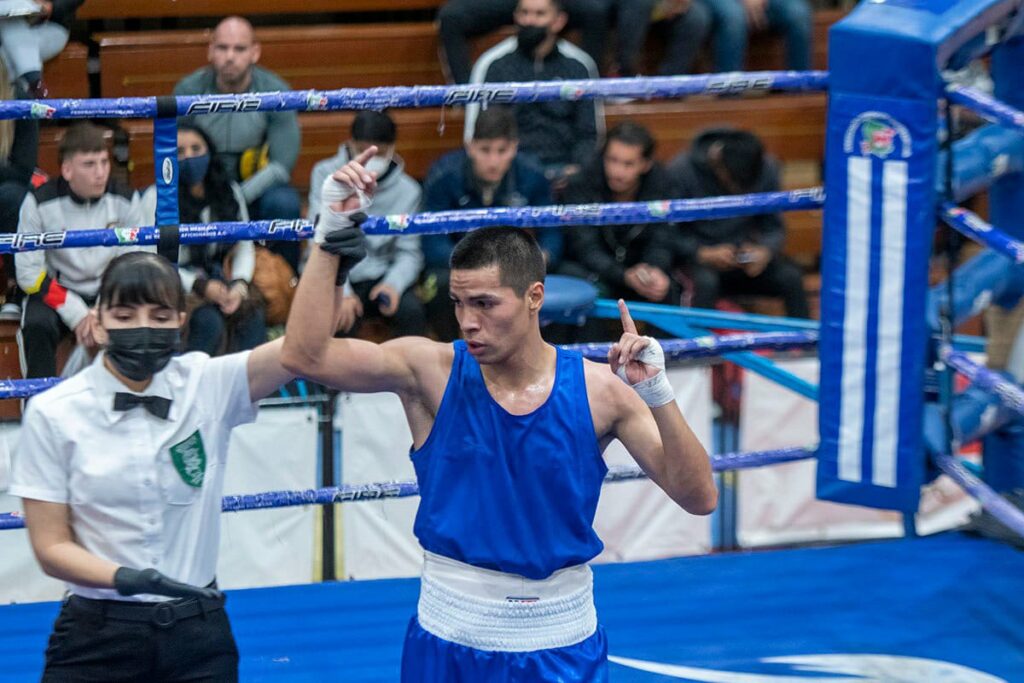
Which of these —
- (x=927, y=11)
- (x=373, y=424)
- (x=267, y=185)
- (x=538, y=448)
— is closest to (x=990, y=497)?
(x=927, y=11)

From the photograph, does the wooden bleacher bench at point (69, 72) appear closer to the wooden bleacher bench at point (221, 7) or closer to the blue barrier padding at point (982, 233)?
the wooden bleacher bench at point (221, 7)

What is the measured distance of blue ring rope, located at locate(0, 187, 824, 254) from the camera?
10.8 feet

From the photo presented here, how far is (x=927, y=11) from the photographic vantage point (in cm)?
367

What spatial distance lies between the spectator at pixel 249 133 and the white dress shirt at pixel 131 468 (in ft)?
7.76

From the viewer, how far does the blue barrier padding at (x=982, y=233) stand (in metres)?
3.45

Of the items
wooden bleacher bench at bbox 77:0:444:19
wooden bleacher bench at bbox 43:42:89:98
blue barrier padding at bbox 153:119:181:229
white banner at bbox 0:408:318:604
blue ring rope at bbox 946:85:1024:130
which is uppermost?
wooden bleacher bench at bbox 77:0:444:19

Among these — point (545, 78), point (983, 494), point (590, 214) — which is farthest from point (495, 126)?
point (983, 494)

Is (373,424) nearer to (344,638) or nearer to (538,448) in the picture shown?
(344,638)

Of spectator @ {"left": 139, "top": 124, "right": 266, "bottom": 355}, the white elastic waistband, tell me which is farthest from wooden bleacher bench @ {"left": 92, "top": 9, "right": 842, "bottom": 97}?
the white elastic waistband

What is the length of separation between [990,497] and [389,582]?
5.33 feet

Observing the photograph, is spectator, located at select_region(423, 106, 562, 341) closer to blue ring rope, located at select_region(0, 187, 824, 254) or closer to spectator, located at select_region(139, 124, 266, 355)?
spectator, located at select_region(139, 124, 266, 355)

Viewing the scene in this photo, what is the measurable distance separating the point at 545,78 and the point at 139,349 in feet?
12.0

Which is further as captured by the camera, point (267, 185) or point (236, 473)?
point (267, 185)

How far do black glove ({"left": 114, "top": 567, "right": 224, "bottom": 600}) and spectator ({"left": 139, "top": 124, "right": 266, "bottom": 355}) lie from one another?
6.43ft
